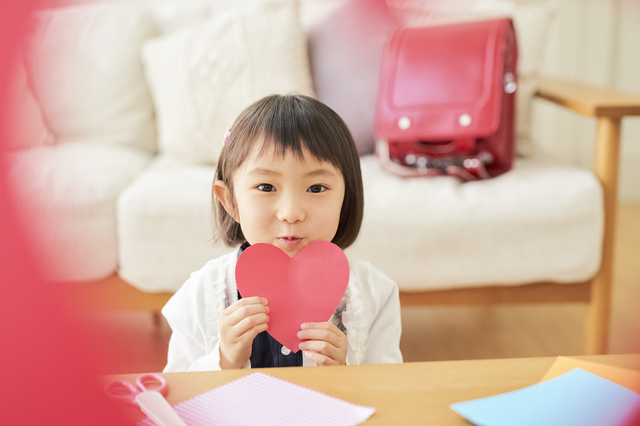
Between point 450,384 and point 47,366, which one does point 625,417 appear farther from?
point 47,366

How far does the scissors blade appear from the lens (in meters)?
0.41

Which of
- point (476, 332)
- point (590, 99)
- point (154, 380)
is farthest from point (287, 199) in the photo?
point (476, 332)

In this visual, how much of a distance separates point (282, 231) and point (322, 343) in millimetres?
129

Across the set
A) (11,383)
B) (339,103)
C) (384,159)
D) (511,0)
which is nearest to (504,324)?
(384,159)

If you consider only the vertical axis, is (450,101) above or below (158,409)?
above

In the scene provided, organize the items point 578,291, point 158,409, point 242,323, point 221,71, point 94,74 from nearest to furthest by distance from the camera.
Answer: point 158,409 < point 242,323 < point 578,291 < point 221,71 < point 94,74

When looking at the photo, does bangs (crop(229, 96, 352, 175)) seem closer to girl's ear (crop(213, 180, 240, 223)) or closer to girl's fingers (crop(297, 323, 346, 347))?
girl's ear (crop(213, 180, 240, 223))

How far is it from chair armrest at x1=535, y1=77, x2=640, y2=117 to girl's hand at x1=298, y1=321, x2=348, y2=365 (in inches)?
38.3

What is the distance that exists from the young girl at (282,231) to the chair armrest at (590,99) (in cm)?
80

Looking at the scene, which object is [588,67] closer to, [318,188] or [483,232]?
[483,232]

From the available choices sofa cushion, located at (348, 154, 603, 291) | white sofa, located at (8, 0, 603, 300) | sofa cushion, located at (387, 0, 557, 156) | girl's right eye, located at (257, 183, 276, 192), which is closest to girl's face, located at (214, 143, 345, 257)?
girl's right eye, located at (257, 183, 276, 192)

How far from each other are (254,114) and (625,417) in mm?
476

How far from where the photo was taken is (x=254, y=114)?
2.21ft

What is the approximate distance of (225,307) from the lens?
0.72 m
